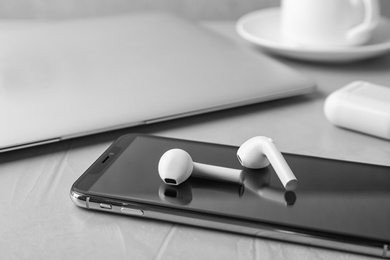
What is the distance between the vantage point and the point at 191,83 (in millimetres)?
670

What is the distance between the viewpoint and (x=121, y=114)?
2.00 ft

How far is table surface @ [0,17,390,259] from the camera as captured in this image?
0.44 metres

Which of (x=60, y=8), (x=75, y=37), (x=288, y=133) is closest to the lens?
(x=288, y=133)

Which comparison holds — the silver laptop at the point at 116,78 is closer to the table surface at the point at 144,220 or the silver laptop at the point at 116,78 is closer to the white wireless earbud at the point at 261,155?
the table surface at the point at 144,220

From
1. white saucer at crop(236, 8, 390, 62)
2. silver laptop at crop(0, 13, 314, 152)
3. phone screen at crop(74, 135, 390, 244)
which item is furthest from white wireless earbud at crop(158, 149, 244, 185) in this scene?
white saucer at crop(236, 8, 390, 62)

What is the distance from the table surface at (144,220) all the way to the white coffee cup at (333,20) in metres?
0.05

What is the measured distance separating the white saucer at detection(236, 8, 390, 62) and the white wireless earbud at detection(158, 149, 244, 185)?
35cm

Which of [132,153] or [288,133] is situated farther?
[288,133]

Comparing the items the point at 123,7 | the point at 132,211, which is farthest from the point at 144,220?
the point at 123,7

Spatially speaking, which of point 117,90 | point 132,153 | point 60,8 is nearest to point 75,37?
point 117,90

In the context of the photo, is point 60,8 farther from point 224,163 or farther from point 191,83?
point 224,163

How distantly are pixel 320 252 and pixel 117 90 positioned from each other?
12.1 inches

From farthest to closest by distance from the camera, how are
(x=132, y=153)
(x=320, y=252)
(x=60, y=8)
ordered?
(x=60, y=8) < (x=132, y=153) < (x=320, y=252)

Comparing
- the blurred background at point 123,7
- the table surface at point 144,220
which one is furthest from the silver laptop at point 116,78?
the blurred background at point 123,7
